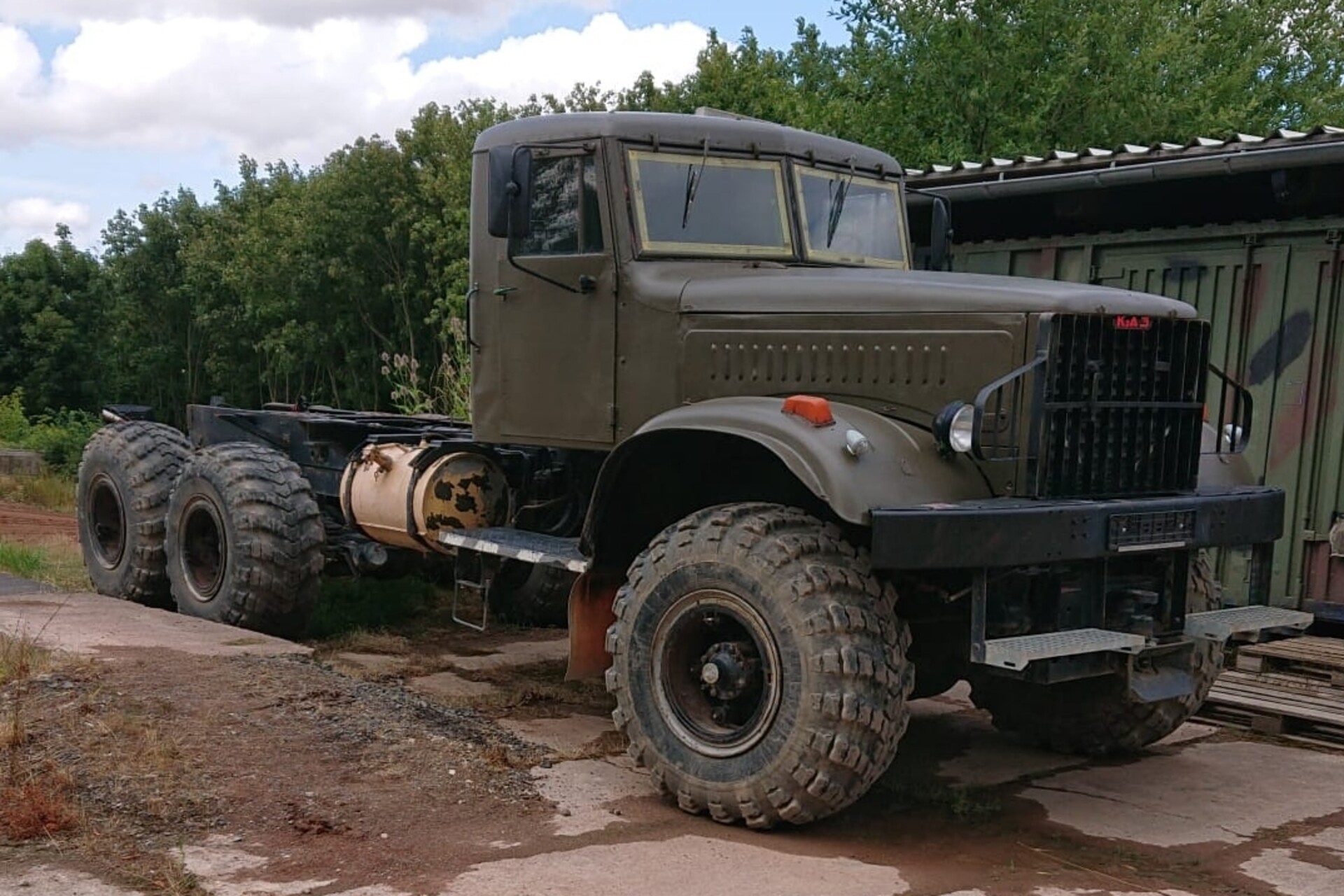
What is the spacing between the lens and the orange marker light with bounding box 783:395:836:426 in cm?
471

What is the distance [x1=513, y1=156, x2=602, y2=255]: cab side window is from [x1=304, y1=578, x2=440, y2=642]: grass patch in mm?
2763

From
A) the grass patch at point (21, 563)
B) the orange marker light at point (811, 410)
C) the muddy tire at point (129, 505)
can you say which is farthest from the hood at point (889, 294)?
the grass patch at point (21, 563)

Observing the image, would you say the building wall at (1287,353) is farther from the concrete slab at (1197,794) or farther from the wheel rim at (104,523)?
the wheel rim at (104,523)

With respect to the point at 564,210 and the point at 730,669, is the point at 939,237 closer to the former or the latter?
the point at 564,210

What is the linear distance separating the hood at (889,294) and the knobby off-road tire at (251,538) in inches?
117

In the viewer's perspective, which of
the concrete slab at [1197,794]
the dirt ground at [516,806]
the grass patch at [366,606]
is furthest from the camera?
the grass patch at [366,606]

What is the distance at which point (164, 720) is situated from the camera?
5.46 metres

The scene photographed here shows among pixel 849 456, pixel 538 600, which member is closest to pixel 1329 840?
pixel 849 456

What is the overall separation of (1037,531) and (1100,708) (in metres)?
1.59

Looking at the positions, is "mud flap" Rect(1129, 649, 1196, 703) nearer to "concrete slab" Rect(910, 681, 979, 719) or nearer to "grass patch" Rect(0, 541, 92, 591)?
"concrete slab" Rect(910, 681, 979, 719)

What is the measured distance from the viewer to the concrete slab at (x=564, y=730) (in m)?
5.71

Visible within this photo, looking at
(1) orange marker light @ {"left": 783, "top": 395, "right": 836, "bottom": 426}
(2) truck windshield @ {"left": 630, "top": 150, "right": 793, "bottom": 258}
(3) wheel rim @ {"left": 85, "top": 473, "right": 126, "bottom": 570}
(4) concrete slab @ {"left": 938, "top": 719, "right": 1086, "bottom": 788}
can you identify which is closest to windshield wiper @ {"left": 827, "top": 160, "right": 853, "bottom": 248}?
(2) truck windshield @ {"left": 630, "top": 150, "right": 793, "bottom": 258}

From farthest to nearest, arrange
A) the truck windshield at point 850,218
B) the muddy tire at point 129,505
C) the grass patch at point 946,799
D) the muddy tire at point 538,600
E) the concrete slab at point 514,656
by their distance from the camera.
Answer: the muddy tire at point 129,505 < the muddy tire at point 538,600 < the concrete slab at point 514,656 < the truck windshield at point 850,218 < the grass patch at point 946,799

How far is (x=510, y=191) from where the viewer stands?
5.67m
